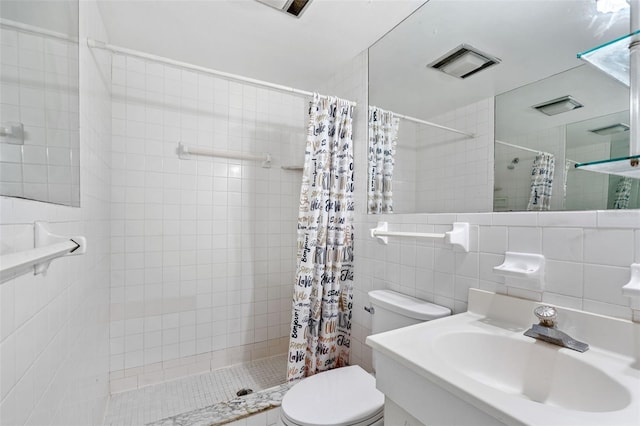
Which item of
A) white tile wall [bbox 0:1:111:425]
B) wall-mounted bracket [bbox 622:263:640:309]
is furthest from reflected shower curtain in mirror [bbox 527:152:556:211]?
white tile wall [bbox 0:1:111:425]

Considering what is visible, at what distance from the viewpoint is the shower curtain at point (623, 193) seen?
2.58 feet

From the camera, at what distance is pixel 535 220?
3.13ft

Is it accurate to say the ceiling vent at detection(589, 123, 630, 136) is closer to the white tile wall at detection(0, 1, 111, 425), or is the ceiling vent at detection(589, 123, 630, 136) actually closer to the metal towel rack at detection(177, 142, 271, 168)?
the white tile wall at detection(0, 1, 111, 425)

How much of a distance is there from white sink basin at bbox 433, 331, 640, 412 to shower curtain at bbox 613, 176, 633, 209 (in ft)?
1.43

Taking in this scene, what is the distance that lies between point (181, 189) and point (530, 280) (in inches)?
83.2

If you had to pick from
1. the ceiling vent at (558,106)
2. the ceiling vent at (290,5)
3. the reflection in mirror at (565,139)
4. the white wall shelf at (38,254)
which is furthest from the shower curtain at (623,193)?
the ceiling vent at (290,5)

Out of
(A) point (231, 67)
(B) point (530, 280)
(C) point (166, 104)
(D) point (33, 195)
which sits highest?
(A) point (231, 67)

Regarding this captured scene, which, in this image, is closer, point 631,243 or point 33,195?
point 33,195

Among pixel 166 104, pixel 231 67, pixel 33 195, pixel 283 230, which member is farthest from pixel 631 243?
pixel 166 104

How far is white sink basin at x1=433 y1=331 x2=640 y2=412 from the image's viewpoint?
681 mm

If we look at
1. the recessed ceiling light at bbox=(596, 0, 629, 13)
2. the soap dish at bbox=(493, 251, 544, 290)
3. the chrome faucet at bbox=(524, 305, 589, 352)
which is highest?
the recessed ceiling light at bbox=(596, 0, 629, 13)

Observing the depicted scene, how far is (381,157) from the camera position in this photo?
172cm

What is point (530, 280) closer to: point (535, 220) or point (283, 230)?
point (535, 220)

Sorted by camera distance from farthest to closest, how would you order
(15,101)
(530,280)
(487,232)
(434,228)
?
(434,228)
(487,232)
(530,280)
(15,101)
